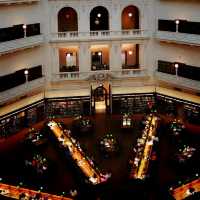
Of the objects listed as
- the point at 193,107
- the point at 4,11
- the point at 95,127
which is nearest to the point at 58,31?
the point at 4,11

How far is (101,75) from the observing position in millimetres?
36688

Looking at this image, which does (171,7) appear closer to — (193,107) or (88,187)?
(193,107)

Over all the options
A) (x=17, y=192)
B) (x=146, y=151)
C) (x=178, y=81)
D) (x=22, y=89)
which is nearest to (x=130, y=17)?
(x=178, y=81)

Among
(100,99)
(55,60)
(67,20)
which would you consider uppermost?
(67,20)

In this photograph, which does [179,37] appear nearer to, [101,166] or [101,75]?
[101,75]

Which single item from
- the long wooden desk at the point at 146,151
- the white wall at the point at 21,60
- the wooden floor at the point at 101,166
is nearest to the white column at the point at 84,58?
the white wall at the point at 21,60

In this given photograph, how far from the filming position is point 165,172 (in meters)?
28.0

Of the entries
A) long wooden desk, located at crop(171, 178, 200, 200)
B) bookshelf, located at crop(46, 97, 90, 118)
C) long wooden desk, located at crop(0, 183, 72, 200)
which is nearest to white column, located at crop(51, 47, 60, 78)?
bookshelf, located at crop(46, 97, 90, 118)

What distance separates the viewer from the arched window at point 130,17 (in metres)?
38.0

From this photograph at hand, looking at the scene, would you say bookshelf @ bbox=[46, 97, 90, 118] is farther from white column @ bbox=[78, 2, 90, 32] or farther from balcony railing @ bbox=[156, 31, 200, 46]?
balcony railing @ bbox=[156, 31, 200, 46]

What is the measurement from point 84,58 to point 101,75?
79.2 inches

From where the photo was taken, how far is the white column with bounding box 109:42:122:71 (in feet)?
120

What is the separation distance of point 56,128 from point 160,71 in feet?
34.8

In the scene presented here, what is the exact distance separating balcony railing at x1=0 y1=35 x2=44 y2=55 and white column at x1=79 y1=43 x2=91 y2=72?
3.45 metres
